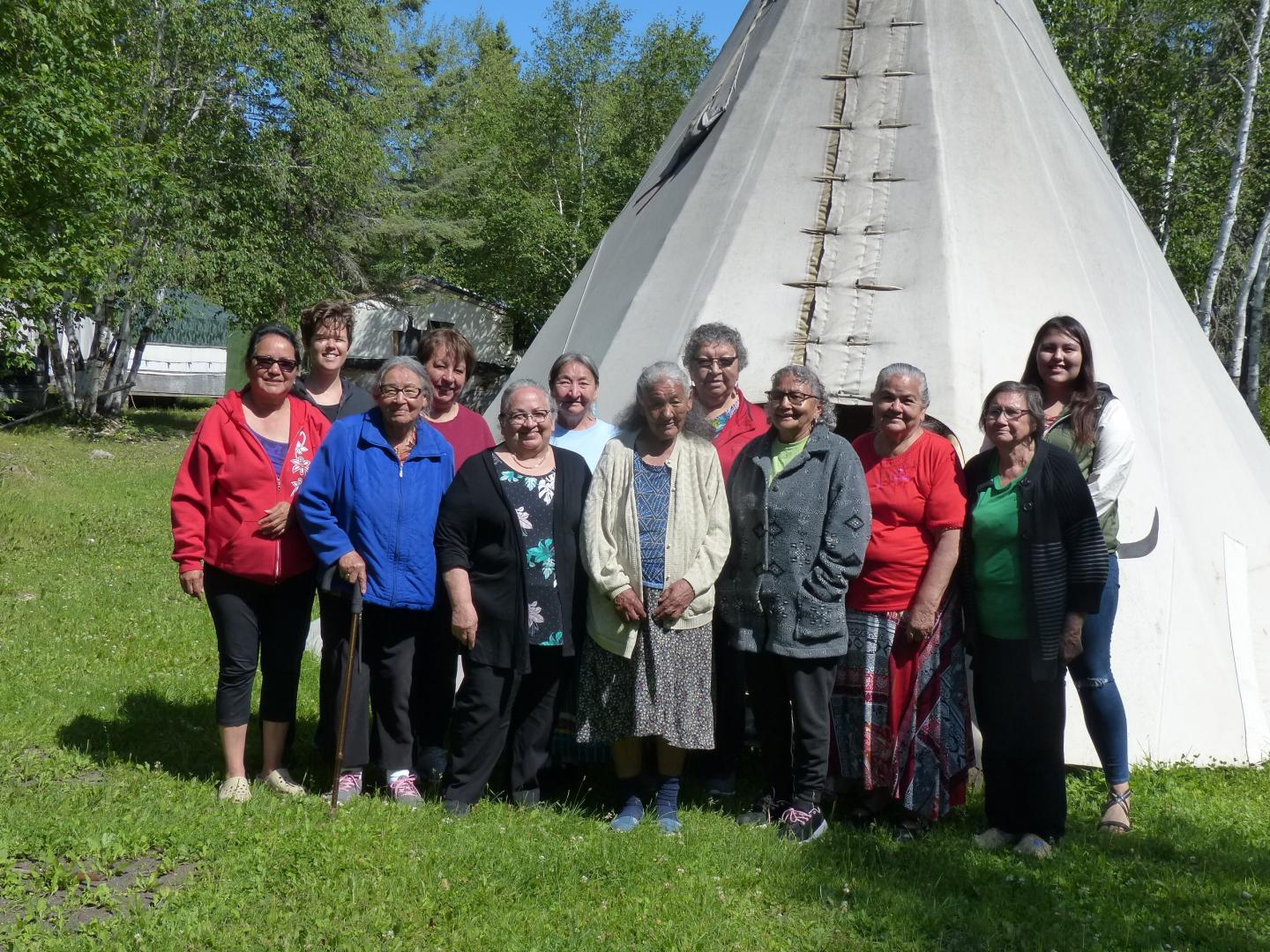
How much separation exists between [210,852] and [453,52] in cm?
3657

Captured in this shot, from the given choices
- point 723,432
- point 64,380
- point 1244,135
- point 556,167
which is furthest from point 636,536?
point 556,167

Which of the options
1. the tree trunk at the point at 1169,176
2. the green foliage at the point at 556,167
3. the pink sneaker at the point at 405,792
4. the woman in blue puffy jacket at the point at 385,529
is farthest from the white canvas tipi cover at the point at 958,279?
the green foliage at the point at 556,167

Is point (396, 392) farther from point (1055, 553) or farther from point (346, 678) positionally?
point (1055, 553)

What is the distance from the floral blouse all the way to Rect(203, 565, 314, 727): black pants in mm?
870

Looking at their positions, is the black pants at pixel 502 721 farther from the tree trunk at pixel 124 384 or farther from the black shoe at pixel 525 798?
the tree trunk at pixel 124 384

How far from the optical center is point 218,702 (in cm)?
411

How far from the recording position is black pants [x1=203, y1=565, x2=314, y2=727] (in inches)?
160

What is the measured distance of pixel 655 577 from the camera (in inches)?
151

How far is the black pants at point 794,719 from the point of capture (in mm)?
3852

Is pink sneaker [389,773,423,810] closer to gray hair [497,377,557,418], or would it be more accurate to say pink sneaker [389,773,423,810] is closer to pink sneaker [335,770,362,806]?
pink sneaker [335,770,362,806]

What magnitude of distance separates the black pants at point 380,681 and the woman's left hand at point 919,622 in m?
1.72

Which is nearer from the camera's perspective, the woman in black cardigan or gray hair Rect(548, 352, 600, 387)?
the woman in black cardigan

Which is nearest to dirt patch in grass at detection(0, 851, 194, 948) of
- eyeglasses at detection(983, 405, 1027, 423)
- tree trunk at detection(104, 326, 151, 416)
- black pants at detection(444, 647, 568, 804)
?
black pants at detection(444, 647, 568, 804)

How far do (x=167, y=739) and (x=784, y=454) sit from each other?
2944mm
